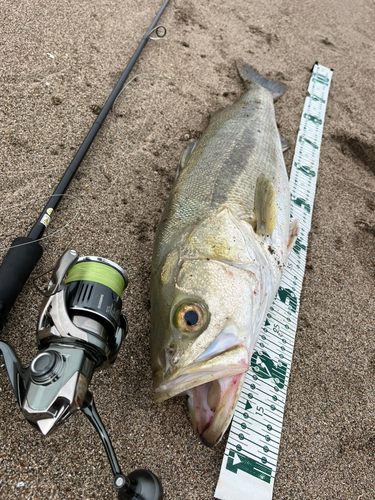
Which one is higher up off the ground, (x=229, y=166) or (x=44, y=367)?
(x=229, y=166)

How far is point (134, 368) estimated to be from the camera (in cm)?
199

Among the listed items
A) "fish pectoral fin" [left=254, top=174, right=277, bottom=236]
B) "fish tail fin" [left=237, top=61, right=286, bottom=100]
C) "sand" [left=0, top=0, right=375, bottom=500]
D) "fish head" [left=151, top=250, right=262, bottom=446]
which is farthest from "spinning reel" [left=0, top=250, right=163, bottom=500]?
"fish tail fin" [left=237, top=61, right=286, bottom=100]

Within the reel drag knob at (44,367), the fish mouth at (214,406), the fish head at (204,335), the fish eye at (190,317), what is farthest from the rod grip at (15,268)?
the fish mouth at (214,406)

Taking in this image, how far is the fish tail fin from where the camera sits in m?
3.80

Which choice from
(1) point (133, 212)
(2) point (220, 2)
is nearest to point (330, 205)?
(1) point (133, 212)

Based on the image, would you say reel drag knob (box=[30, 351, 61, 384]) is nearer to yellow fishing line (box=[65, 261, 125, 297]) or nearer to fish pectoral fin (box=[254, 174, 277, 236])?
yellow fishing line (box=[65, 261, 125, 297])

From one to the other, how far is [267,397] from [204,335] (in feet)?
2.78

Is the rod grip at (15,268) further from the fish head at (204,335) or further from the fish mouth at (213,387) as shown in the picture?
the fish mouth at (213,387)

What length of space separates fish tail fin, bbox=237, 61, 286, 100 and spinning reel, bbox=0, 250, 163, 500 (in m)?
3.16

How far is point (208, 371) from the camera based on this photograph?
154 cm

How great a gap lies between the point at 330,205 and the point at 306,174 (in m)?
0.42

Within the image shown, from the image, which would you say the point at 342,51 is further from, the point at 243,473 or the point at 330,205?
the point at 243,473

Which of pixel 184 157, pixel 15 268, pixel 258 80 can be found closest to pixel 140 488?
pixel 15 268

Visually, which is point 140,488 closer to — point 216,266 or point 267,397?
point 267,397
